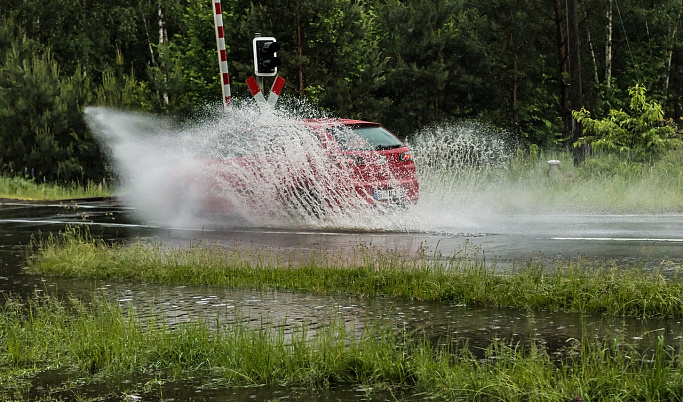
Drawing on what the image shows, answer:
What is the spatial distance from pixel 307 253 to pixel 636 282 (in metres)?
5.50

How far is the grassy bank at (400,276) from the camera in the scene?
869 cm

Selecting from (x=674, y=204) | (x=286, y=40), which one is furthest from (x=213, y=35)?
(x=674, y=204)

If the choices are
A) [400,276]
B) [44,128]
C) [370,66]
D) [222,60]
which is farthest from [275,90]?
[44,128]

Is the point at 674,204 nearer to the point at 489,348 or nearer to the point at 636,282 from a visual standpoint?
the point at 636,282

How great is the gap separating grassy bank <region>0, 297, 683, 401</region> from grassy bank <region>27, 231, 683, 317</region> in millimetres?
1434

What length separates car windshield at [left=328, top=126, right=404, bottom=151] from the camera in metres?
16.7

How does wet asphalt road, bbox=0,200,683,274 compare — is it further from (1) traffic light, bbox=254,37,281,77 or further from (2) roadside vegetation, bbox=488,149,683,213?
(1) traffic light, bbox=254,37,281,77

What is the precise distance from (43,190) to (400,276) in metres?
20.4

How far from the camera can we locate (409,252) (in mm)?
12938

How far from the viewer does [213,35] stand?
32.2 metres

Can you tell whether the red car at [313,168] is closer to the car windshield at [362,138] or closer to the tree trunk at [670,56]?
the car windshield at [362,138]

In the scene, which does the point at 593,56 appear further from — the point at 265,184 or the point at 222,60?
the point at 265,184

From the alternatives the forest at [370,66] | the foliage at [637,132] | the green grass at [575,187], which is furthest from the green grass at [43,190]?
the foliage at [637,132]

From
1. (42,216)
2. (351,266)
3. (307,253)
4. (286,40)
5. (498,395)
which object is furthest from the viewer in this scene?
(286,40)
